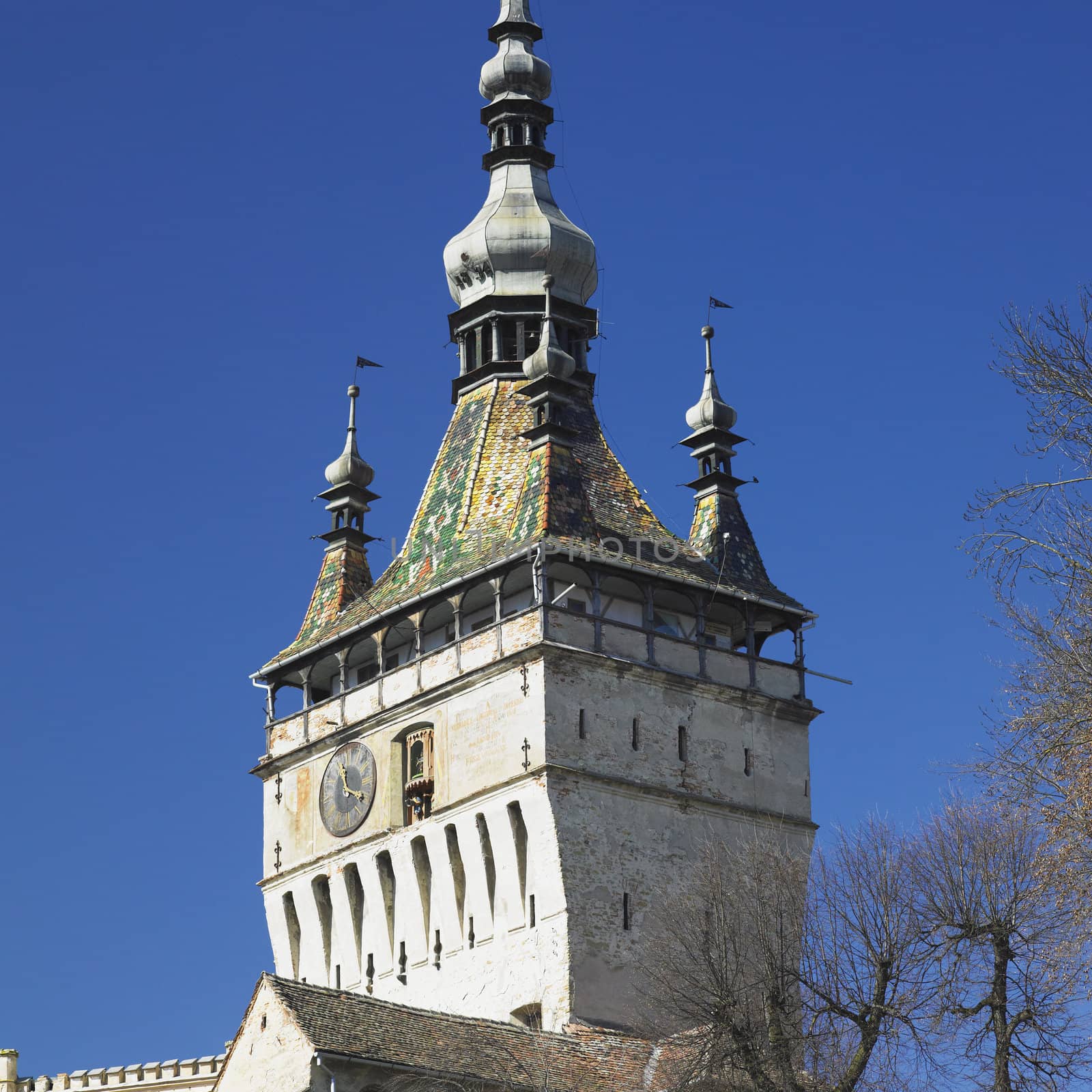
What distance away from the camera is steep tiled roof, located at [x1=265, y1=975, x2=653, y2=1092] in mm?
42656

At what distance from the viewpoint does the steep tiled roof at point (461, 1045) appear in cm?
4266

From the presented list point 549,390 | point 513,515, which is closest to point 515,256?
point 549,390

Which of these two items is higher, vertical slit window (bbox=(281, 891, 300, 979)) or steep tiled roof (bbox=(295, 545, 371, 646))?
steep tiled roof (bbox=(295, 545, 371, 646))

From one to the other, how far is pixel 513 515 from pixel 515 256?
23.6 feet

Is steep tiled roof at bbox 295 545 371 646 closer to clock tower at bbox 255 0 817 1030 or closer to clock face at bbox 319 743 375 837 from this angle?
clock tower at bbox 255 0 817 1030

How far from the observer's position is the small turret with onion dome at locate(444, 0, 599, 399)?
58.7 meters

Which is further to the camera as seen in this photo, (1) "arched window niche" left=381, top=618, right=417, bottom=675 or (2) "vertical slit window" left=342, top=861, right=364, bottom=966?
(1) "arched window niche" left=381, top=618, right=417, bottom=675

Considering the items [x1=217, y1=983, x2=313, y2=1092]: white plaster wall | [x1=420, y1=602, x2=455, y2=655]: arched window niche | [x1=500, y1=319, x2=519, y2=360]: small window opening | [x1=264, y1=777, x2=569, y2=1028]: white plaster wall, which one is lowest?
[x1=217, y1=983, x2=313, y2=1092]: white plaster wall

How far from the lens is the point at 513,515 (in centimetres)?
5425

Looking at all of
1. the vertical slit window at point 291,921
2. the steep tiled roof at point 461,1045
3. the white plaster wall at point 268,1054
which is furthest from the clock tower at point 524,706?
the white plaster wall at point 268,1054

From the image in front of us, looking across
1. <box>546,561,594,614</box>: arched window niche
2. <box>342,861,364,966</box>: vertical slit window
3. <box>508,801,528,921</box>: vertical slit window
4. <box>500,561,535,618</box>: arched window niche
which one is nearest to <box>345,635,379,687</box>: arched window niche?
<box>500,561,535,618</box>: arched window niche

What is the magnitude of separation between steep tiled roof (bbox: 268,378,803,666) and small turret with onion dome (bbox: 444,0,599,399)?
41.6 inches

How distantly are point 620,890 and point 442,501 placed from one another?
1015cm

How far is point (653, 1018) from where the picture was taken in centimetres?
4881
